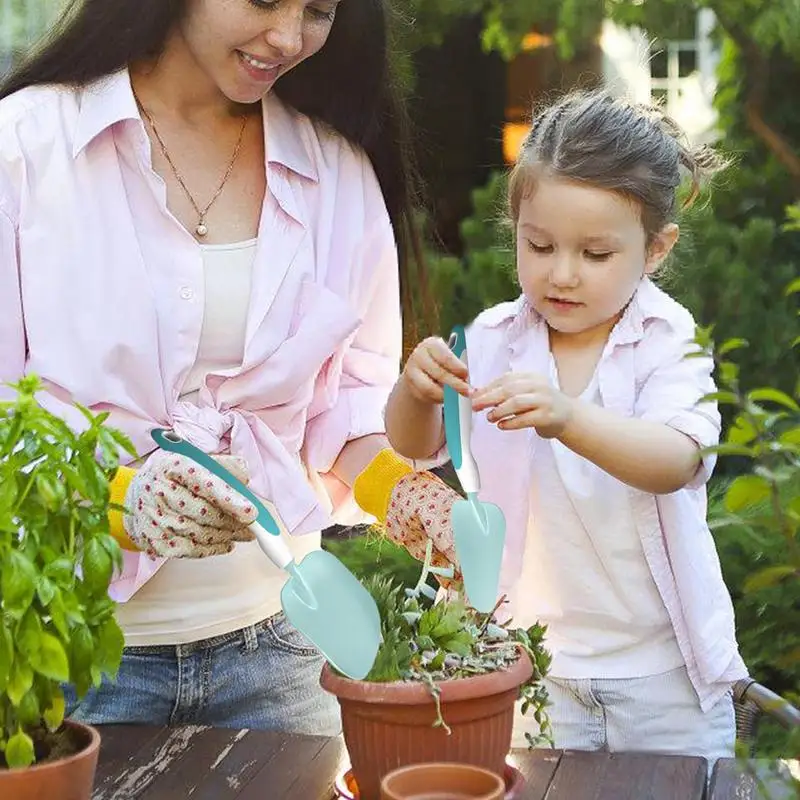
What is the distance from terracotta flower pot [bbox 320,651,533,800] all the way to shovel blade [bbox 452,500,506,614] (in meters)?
0.08

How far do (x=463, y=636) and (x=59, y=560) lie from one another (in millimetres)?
382

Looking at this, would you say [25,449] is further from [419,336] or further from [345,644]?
[419,336]

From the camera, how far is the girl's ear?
182cm

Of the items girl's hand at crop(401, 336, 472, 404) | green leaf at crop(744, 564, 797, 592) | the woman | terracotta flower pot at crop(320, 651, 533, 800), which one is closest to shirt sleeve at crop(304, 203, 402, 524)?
the woman

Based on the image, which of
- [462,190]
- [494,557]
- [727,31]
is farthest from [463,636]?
[462,190]

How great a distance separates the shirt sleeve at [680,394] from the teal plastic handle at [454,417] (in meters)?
0.28

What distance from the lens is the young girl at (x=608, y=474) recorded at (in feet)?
5.73

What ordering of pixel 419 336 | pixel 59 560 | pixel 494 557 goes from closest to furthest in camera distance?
1. pixel 59 560
2. pixel 494 557
3. pixel 419 336

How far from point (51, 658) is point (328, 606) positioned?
0.27 metres

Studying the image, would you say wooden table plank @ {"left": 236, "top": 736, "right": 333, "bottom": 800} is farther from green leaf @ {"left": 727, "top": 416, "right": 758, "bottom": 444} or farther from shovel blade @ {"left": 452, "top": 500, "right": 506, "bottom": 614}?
Answer: green leaf @ {"left": 727, "top": 416, "right": 758, "bottom": 444}

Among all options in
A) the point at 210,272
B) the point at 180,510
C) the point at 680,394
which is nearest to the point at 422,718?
the point at 180,510

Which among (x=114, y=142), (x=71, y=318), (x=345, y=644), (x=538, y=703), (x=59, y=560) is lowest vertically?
(x=538, y=703)

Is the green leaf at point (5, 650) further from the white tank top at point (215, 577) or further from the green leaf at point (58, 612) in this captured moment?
the white tank top at point (215, 577)

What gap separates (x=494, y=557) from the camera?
1461 mm
